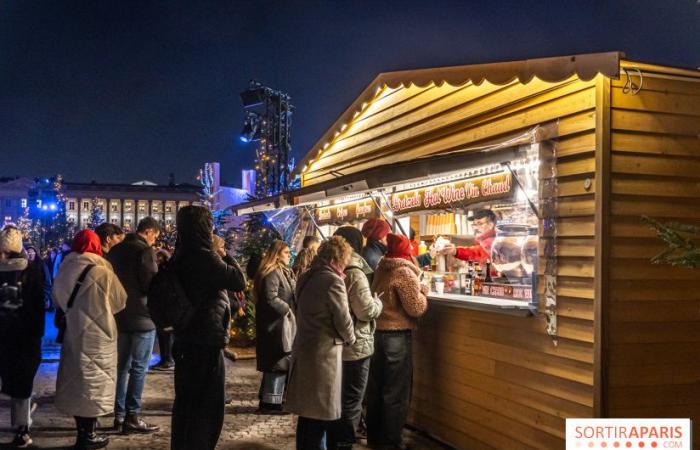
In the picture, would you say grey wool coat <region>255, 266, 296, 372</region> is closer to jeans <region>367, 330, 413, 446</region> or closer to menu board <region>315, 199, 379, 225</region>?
jeans <region>367, 330, 413, 446</region>

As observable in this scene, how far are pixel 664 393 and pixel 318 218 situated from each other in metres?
7.27

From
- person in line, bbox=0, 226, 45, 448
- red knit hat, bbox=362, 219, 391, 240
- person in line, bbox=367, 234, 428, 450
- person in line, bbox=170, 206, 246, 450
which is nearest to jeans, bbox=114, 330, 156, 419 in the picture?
person in line, bbox=0, 226, 45, 448

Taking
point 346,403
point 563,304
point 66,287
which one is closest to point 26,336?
point 66,287

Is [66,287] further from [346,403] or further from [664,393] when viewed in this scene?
[664,393]

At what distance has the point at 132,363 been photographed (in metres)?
6.66

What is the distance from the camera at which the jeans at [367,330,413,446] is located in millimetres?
6273

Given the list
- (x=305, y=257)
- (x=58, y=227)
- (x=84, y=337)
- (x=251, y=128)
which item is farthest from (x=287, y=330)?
(x=58, y=227)

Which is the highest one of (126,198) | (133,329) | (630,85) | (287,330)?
(126,198)

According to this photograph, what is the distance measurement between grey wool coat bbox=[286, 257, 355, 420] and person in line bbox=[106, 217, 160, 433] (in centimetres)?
219

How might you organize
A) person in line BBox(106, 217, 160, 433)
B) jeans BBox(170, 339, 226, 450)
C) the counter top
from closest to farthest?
jeans BBox(170, 339, 226, 450) < the counter top < person in line BBox(106, 217, 160, 433)

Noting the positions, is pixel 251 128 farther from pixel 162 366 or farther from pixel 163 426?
pixel 163 426

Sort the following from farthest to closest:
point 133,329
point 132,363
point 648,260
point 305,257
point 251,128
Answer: point 251,128 → point 305,257 → point 132,363 → point 133,329 → point 648,260

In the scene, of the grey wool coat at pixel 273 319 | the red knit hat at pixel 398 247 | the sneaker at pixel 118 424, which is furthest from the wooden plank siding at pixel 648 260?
the sneaker at pixel 118 424

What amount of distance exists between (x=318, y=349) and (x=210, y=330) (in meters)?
0.92
